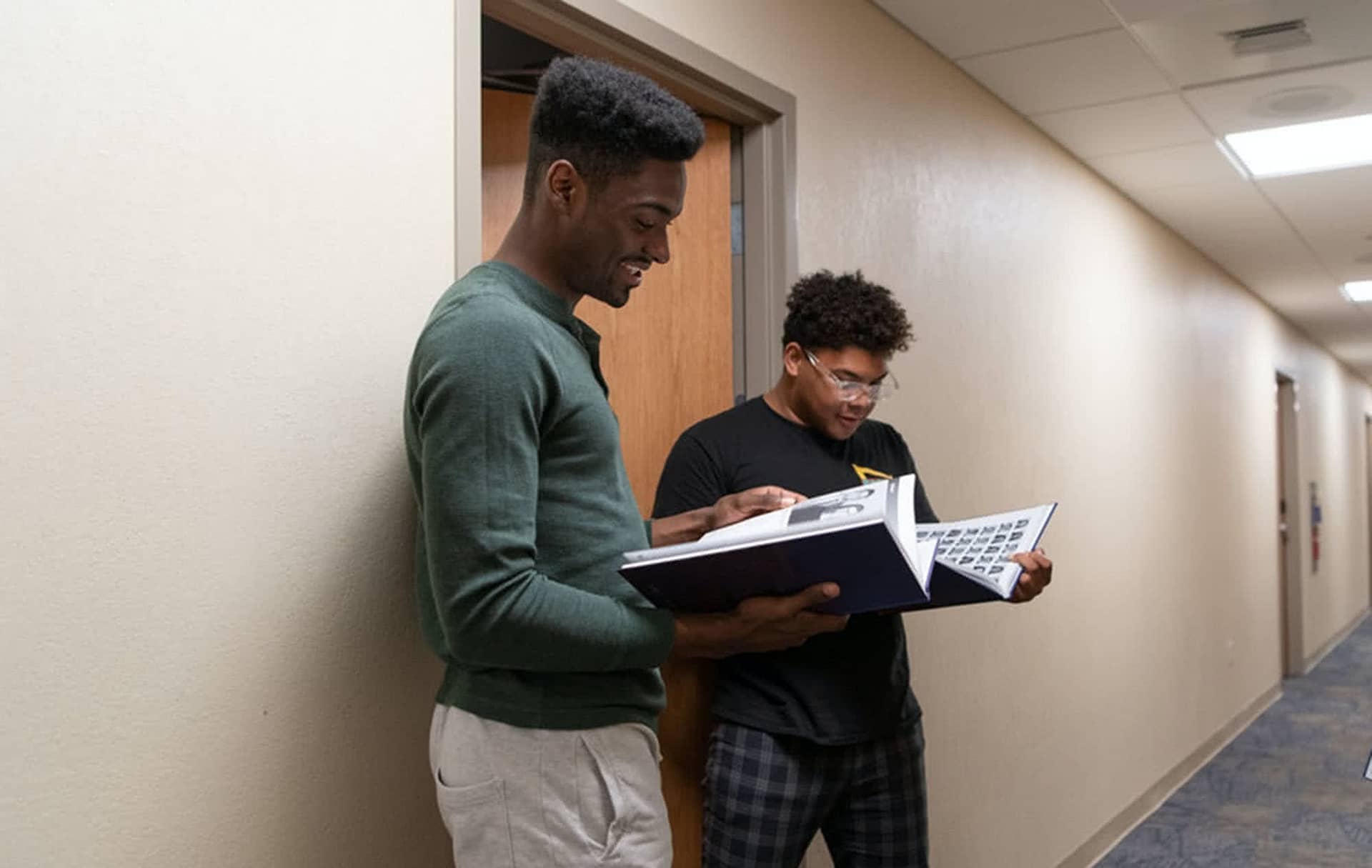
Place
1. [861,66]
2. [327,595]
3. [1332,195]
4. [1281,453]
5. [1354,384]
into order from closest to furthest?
[327,595] < [861,66] < [1332,195] < [1281,453] < [1354,384]

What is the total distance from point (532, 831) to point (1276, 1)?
246 cm

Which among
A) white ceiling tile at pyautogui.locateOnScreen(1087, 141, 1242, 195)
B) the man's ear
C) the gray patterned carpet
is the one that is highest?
white ceiling tile at pyautogui.locateOnScreen(1087, 141, 1242, 195)

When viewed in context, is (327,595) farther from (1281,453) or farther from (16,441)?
(1281,453)

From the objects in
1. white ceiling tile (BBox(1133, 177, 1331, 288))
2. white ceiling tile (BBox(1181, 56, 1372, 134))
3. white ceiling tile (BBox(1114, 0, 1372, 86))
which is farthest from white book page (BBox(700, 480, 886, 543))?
white ceiling tile (BBox(1133, 177, 1331, 288))

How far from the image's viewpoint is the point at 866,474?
1942 mm

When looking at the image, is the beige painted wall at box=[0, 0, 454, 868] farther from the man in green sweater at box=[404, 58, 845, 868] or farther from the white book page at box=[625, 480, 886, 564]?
the white book page at box=[625, 480, 886, 564]

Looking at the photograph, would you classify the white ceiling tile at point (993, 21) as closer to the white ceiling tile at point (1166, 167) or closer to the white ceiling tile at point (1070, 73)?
the white ceiling tile at point (1070, 73)

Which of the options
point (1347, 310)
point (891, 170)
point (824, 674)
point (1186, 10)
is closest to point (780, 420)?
point (824, 674)

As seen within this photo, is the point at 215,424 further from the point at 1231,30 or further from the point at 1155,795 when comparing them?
the point at 1155,795

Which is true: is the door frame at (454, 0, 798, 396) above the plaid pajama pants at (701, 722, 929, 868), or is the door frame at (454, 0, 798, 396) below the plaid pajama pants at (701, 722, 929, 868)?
above

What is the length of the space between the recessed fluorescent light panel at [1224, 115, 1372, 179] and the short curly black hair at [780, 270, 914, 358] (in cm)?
228

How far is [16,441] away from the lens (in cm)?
104

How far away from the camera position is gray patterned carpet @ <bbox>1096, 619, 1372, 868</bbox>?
12.1 feet

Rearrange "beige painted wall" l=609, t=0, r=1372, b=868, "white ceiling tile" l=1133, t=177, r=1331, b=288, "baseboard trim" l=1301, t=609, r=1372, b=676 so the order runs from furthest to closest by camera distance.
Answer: "baseboard trim" l=1301, t=609, r=1372, b=676, "white ceiling tile" l=1133, t=177, r=1331, b=288, "beige painted wall" l=609, t=0, r=1372, b=868
